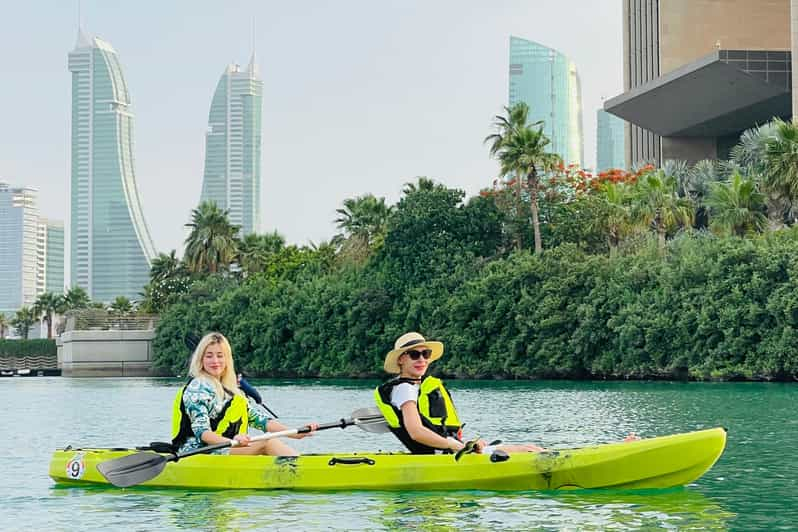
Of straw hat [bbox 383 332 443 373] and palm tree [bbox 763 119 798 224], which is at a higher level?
palm tree [bbox 763 119 798 224]

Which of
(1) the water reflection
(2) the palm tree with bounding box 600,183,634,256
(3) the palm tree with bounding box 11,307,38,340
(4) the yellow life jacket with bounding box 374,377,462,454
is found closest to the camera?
(1) the water reflection

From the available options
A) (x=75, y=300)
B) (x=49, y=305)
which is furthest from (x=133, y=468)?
(x=49, y=305)

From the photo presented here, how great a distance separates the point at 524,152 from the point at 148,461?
45.5 metres

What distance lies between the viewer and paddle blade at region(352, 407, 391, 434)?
14195 mm

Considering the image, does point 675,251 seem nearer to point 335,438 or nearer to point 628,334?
point 628,334

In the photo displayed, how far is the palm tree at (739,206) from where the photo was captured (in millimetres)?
50656

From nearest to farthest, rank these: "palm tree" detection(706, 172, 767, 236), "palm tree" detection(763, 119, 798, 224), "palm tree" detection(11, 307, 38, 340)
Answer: "palm tree" detection(763, 119, 798, 224)
"palm tree" detection(706, 172, 767, 236)
"palm tree" detection(11, 307, 38, 340)

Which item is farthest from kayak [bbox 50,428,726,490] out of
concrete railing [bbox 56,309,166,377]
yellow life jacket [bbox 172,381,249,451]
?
concrete railing [bbox 56,309,166,377]

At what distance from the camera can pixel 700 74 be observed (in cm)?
6800

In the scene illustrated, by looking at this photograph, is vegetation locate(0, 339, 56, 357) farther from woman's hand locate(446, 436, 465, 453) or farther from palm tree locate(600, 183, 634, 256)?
woman's hand locate(446, 436, 465, 453)

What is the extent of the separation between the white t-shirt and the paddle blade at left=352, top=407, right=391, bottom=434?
3.69ft

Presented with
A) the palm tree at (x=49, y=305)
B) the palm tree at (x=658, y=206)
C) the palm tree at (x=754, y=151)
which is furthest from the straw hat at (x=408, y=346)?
the palm tree at (x=49, y=305)

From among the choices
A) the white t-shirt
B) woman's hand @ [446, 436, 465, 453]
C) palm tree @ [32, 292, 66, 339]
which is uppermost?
palm tree @ [32, 292, 66, 339]

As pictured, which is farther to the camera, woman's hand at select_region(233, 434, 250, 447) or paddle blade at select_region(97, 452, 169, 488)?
paddle blade at select_region(97, 452, 169, 488)
